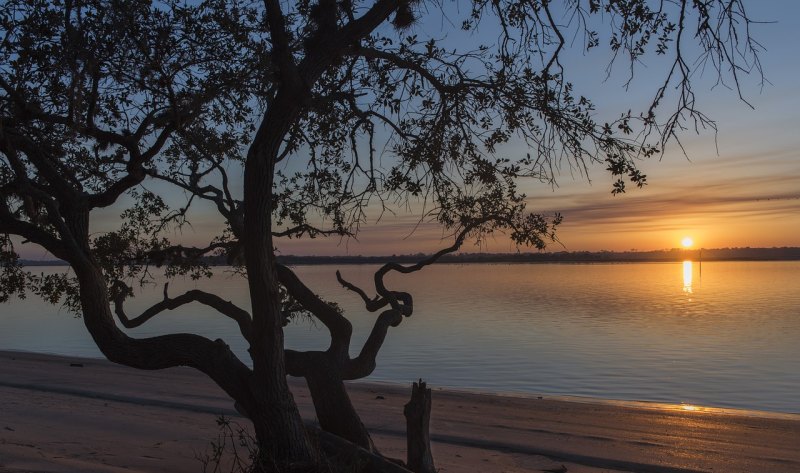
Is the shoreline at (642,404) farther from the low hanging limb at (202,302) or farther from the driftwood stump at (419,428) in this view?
the low hanging limb at (202,302)

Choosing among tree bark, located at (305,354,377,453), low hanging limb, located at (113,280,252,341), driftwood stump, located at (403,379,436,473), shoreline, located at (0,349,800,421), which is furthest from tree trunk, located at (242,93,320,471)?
shoreline, located at (0,349,800,421)

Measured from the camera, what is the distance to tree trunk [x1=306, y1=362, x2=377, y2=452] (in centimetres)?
838

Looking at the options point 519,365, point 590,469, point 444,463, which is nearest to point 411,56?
point 444,463

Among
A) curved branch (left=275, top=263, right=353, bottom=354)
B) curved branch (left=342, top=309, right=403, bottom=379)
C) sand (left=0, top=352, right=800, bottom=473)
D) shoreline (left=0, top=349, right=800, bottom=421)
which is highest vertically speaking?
curved branch (left=275, top=263, right=353, bottom=354)

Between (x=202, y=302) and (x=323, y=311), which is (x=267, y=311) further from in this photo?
(x=202, y=302)

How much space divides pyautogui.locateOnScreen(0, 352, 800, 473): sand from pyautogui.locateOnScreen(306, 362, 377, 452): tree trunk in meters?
2.28

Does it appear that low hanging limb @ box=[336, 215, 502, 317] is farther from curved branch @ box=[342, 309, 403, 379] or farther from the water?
the water

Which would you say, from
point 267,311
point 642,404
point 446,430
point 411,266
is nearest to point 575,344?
point 642,404

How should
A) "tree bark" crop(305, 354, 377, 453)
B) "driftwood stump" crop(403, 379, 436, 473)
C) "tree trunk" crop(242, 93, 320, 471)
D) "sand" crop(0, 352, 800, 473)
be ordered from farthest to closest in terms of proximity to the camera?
1. "sand" crop(0, 352, 800, 473)
2. "tree bark" crop(305, 354, 377, 453)
3. "driftwood stump" crop(403, 379, 436, 473)
4. "tree trunk" crop(242, 93, 320, 471)

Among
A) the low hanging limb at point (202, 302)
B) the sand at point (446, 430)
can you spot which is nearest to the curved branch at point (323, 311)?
the low hanging limb at point (202, 302)

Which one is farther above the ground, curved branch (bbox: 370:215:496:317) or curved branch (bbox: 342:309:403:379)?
curved branch (bbox: 370:215:496:317)

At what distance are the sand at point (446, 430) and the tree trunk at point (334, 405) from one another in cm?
228

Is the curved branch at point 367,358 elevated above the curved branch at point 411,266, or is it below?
below

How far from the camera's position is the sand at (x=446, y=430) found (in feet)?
35.0
